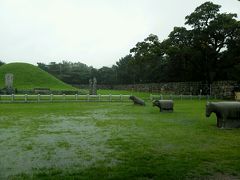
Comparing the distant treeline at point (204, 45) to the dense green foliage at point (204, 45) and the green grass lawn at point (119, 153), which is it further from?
the green grass lawn at point (119, 153)

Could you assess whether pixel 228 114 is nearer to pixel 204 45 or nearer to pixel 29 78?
pixel 204 45

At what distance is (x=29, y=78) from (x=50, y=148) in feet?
190

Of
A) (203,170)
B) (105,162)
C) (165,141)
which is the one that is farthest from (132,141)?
(203,170)

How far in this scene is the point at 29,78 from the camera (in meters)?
65.1

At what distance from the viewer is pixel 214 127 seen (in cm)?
1376

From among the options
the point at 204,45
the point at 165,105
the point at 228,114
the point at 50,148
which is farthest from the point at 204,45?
the point at 50,148

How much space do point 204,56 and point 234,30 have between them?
524cm

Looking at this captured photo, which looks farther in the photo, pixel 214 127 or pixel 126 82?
pixel 126 82

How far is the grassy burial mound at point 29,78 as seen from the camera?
61.2 metres

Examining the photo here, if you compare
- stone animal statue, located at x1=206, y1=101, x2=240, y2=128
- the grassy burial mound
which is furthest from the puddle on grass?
the grassy burial mound

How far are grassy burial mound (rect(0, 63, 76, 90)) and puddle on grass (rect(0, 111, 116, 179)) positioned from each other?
154 feet

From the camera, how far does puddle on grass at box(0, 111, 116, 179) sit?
24.0 feet

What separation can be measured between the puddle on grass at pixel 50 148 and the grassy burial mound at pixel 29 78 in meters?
47.0

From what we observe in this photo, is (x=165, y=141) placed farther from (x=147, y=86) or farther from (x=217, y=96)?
(x=147, y=86)
